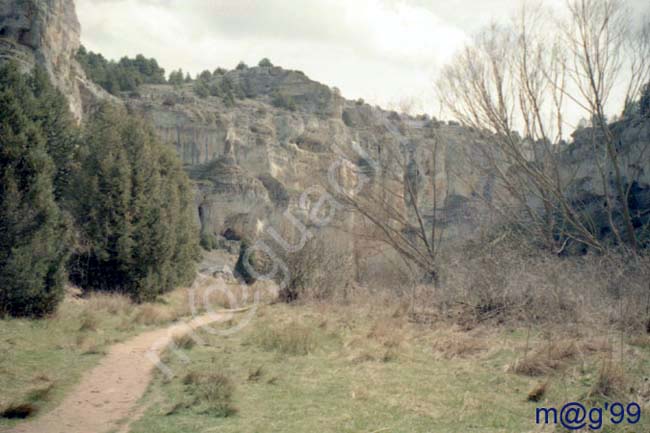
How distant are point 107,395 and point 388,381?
4242mm

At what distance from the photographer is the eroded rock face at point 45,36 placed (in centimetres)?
2690

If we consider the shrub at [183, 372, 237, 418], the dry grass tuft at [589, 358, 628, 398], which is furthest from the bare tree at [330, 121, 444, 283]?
the shrub at [183, 372, 237, 418]

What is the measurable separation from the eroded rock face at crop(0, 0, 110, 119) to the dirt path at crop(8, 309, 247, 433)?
58.1 ft

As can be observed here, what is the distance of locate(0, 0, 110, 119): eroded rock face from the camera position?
88.2ft

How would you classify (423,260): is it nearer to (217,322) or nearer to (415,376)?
(217,322)

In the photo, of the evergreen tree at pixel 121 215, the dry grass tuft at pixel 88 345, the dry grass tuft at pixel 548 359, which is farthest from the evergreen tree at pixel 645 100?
the evergreen tree at pixel 121 215

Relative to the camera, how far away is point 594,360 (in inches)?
322

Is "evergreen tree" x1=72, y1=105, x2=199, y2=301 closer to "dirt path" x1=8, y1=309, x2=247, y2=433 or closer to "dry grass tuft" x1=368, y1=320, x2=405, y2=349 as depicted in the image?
"dirt path" x1=8, y1=309, x2=247, y2=433

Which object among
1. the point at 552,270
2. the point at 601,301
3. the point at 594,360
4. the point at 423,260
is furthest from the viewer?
the point at 423,260

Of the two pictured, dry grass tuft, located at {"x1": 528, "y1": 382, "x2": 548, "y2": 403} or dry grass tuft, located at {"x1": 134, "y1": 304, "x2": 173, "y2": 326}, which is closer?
dry grass tuft, located at {"x1": 528, "y1": 382, "x2": 548, "y2": 403}

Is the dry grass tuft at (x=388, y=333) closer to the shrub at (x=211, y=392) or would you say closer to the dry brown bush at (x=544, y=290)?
the dry brown bush at (x=544, y=290)

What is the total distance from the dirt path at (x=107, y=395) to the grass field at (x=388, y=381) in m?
0.36

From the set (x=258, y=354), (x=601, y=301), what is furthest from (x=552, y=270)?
(x=258, y=354)

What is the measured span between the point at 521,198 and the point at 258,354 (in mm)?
10177
